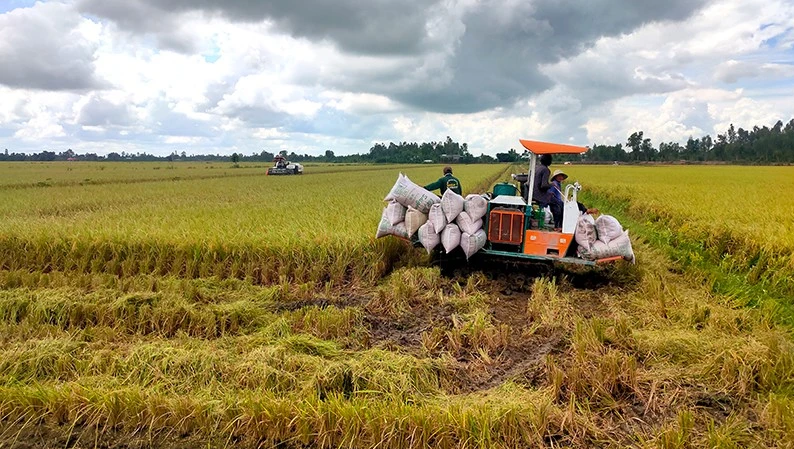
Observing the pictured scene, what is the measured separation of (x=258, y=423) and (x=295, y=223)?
5714 mm

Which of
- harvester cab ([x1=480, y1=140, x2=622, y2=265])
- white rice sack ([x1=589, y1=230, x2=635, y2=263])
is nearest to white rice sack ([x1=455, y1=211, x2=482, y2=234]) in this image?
harvester cab ([x1=480, y1=140, x2=622, y2=265])

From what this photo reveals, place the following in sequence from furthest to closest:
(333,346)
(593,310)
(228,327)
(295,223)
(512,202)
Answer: (295,223) < (512,202) < (593,310) < (228,327) < (333,346)

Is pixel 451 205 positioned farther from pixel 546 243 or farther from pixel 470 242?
pixel 546 243

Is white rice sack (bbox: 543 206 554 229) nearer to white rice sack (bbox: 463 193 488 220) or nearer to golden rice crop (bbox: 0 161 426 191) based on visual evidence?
white rice sack (bbox: 463 193 488 220)

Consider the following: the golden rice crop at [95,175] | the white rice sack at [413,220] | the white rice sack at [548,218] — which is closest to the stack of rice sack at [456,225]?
the white rice sack at [413,220]

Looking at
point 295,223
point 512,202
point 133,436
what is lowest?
point 133,436

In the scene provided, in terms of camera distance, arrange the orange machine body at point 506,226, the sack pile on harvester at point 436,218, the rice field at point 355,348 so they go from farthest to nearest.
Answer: the sack pile on harvester at point 436,218
the orange machine body at point 506,226
the rice field at point 355,348

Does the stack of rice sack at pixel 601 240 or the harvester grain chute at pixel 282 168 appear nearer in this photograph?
the stack of rice sack at pixel 601 240

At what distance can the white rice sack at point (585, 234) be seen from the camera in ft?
21.2

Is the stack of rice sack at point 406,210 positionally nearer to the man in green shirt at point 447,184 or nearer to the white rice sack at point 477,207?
the white rice sack at point 477,207

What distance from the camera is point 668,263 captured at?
26.2 feet

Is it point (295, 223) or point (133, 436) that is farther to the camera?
point (295, 223)

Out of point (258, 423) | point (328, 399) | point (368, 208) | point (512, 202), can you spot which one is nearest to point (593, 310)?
point (512, 202)

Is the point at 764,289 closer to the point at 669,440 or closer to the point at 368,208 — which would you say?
the point at 669,440
